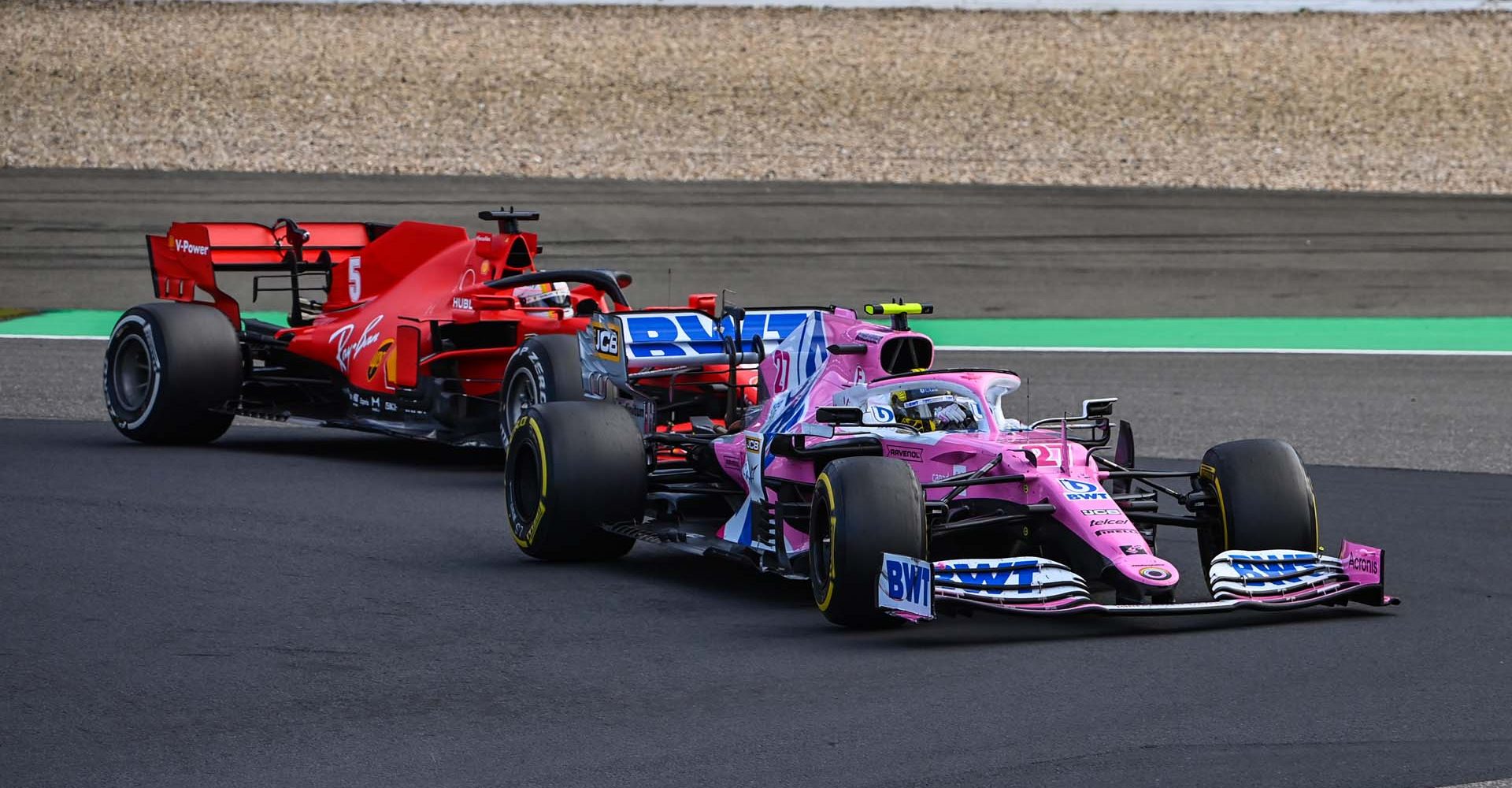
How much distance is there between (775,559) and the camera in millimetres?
9352

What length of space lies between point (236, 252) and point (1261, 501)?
9092 mm

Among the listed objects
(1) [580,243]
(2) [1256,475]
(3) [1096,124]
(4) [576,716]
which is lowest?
Answer: (4) [576,716]

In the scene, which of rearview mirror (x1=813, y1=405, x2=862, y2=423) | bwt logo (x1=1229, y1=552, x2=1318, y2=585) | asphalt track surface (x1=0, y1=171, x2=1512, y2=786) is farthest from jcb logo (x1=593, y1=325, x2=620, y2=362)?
bwt logo (x1=1229, y1=552, x2=1318, y2=585)

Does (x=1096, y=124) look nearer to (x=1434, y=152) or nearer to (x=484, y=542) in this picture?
(x=1434, y=152)

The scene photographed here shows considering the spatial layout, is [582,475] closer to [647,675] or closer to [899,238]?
[647,675]

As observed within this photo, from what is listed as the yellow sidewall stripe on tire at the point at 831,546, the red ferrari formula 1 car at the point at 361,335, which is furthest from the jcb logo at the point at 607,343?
the yellow sidewall stripe on tire at the point at 831,546

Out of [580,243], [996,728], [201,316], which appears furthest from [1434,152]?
[996,728]

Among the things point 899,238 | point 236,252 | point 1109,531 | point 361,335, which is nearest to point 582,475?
point 1109,531

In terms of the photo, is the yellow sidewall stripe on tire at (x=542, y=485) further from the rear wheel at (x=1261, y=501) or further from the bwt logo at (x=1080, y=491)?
the rear wheel at (x=1261, y=501)

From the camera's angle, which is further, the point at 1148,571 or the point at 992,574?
the point at 1148,571

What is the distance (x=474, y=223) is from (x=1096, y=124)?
11.1 meters

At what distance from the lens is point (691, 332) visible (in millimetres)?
12352

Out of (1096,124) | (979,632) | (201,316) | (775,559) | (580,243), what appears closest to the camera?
(979,632)

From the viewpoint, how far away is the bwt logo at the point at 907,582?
8062 mm
